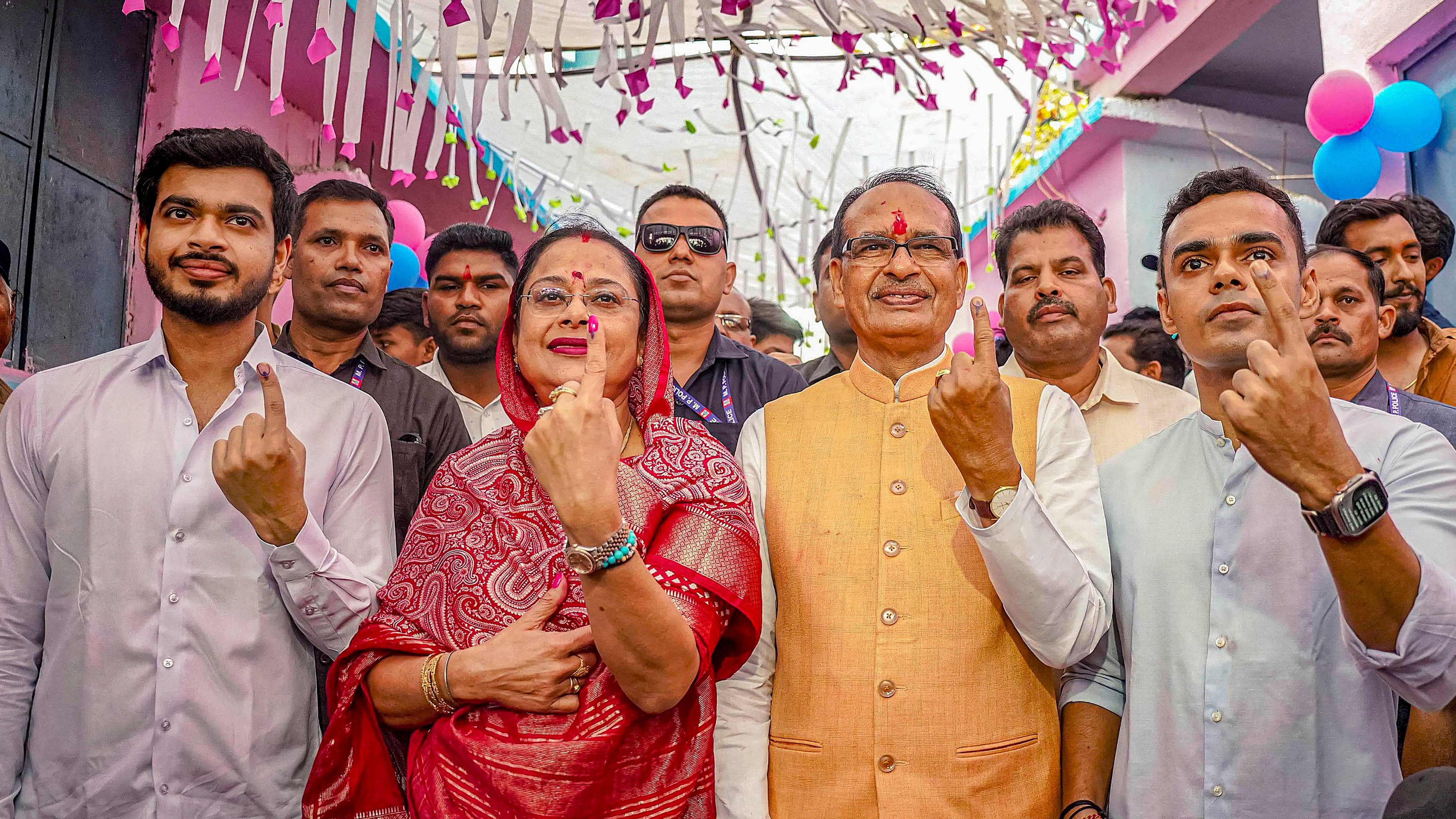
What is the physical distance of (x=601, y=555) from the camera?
1.65 m

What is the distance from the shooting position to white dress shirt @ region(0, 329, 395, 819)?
6.97ft

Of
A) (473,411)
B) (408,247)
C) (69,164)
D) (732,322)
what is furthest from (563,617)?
(408,247)

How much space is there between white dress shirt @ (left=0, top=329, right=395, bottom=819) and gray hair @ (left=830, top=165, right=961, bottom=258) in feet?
4.06

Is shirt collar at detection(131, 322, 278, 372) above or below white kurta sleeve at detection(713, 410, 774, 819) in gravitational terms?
above

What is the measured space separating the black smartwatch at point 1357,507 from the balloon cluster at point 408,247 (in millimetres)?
4642

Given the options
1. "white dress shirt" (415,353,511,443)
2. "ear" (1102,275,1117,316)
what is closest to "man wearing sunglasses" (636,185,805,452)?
"white dress shirt" (415,353,511,443)

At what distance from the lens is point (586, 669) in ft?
6.05

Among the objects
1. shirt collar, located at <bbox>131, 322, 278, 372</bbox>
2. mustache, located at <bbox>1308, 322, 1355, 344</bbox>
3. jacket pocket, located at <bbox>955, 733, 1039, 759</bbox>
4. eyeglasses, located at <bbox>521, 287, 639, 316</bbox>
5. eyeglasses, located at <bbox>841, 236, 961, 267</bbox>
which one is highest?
eyeglasses, located at <bbox>841, 236, 961, 267</bbox>

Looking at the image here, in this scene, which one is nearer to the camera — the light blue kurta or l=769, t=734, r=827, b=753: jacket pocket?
the light blue kurta

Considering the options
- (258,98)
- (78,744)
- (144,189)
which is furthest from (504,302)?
(258,98)

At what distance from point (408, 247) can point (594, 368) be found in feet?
14.5

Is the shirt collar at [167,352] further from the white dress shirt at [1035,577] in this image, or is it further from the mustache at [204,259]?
the white dress shirt at [1035,577]

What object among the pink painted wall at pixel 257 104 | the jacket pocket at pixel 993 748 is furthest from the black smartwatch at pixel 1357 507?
the pink painted wall at pixel 257 104

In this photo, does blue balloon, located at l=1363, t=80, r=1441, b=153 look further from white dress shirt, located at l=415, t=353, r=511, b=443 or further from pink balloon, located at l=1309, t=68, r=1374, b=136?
white dress shirt, located at l=415, t=353, r=511, b=443
